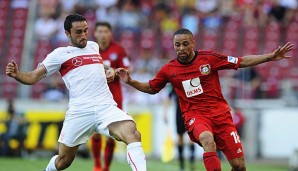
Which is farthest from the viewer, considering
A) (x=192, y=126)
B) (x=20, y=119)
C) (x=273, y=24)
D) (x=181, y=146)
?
(x=273, y=24)

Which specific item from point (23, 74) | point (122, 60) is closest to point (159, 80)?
point (23, 74)

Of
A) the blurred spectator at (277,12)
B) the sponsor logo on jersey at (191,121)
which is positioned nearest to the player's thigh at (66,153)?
the sponsor logo on jersey at (191,121)

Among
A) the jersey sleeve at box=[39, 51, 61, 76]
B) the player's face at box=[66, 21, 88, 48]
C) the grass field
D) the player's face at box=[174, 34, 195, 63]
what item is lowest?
the grass field

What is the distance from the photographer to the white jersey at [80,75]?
35.5 ft

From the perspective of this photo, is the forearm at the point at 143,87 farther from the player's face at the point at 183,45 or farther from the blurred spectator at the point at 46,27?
the blurred spectator at the point at 46,27

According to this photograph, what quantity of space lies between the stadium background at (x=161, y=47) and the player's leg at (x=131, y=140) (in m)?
10.4

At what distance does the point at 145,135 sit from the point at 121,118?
36.3 feet

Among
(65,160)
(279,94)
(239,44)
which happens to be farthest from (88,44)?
(239,44)

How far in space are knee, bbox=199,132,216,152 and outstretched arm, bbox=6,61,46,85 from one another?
7.28ft

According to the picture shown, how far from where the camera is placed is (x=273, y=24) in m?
24.8

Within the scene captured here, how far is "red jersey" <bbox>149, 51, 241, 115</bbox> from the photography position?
1071 cm

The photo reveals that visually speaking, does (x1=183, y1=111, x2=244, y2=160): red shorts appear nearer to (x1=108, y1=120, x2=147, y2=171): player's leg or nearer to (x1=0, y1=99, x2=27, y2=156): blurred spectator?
(x1=108, y1=120, x2=147, y2=171): player's leg

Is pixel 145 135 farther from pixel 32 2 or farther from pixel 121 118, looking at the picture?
pixel 121 118

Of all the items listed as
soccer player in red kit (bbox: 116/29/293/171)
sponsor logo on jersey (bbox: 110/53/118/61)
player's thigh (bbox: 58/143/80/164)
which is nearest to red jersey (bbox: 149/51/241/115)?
soccer player in red kit (bbox: 116/29/293/171)
